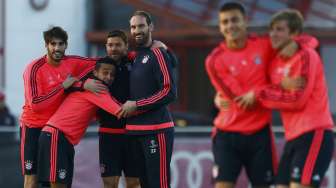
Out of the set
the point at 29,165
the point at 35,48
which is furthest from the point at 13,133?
the point at 35,48

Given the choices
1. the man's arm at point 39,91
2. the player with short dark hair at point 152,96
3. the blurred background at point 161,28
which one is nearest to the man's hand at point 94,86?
the man's arm at point 39,91

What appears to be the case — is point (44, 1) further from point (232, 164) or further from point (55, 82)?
point (232, 164)

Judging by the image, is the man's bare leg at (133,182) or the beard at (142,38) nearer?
the beard at (142,38)

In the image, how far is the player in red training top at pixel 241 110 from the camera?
7309 mm

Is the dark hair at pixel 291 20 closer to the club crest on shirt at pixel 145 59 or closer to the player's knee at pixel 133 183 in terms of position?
the club crest on shirt at pixel 145 59

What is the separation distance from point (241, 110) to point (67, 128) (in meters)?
1.96

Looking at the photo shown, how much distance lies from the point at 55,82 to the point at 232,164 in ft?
7.22

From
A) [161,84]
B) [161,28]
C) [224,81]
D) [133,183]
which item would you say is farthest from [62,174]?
[161,28]

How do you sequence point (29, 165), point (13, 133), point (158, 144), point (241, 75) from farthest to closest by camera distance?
1. point (13, 133)
2. point (29, 165)
3. point (158, 144)
4. point (241, 75)

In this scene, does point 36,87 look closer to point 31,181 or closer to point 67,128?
point 67,128

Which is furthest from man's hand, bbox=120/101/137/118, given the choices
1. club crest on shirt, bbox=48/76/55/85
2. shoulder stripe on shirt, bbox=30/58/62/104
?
club crest on shirt, bbox=48/76/55/85

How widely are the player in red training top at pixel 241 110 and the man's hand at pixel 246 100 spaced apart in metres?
0.02

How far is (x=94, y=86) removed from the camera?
27.9 ft

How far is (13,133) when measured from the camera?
11445 mm
